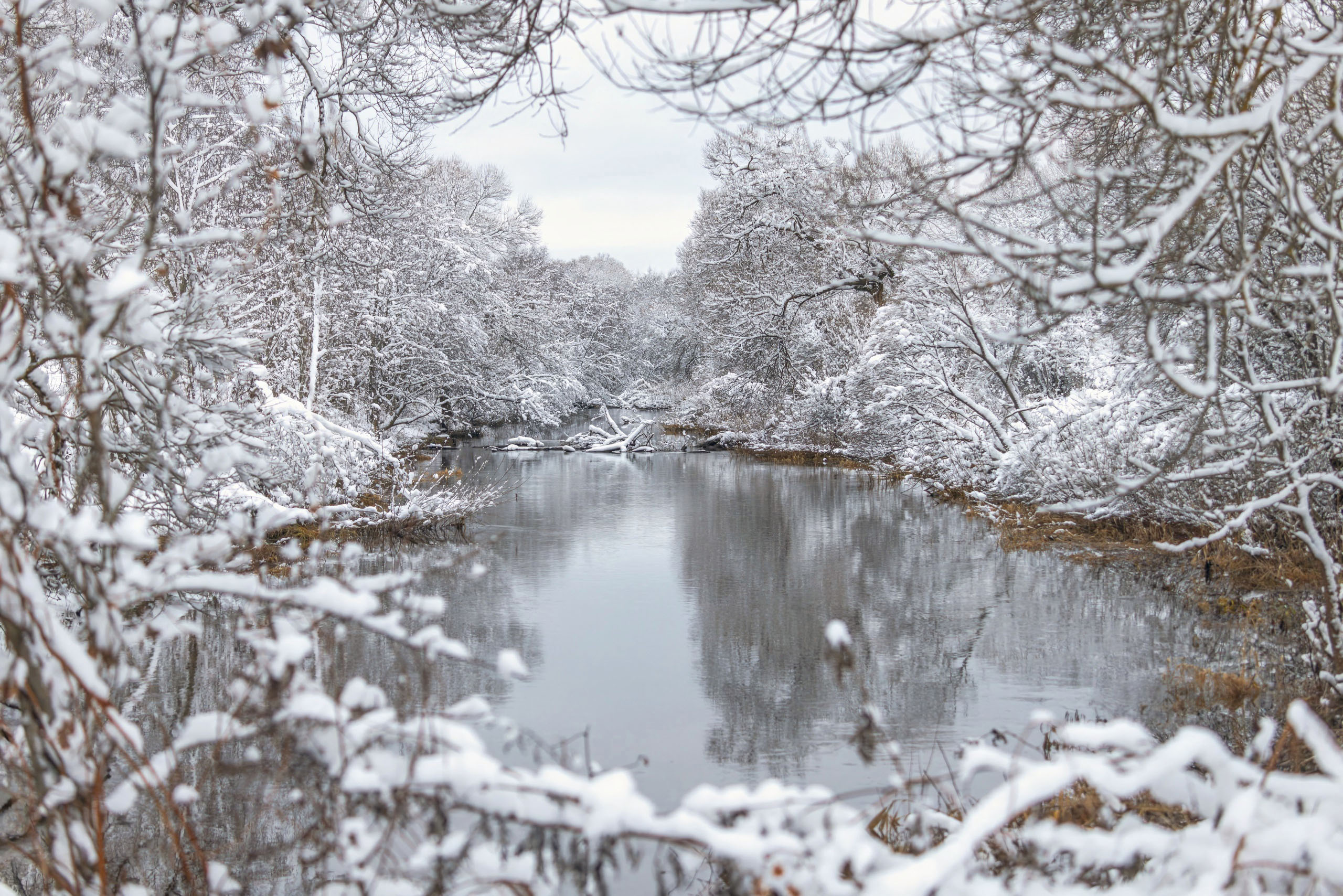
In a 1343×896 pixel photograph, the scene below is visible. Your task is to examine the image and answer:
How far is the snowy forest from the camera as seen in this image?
6.32ft

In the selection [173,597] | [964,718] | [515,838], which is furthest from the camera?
[964,718]

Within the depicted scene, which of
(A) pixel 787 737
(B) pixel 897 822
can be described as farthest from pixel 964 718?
(B) pixel 897 822

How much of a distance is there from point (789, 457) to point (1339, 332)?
1855 cm

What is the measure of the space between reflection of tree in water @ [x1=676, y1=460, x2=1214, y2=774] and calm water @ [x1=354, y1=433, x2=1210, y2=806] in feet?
0.08

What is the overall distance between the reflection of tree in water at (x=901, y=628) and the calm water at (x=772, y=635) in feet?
0.08

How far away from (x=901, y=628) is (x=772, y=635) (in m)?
1.04

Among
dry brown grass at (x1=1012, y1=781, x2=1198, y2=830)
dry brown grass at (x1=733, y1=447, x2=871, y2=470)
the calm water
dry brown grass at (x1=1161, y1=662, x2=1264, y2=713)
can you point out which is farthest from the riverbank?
dry brown grass at (x1=733, y1=447, x2=871, y2=470)

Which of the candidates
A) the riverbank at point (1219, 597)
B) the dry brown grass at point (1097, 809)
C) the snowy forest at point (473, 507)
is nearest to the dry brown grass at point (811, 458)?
the riverbank at point (1219, 597)

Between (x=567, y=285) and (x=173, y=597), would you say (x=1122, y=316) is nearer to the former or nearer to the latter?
(x=173, y=597)

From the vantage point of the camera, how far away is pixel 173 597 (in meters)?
5.32

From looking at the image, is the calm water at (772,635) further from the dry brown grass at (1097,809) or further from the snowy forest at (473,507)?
the dry brown grass at (1097,809)

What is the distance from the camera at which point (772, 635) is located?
780 cm

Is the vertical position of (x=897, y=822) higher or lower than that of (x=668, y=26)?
lower

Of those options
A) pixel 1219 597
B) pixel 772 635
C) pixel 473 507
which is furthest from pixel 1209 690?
pixel 473 507
